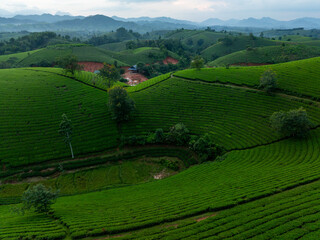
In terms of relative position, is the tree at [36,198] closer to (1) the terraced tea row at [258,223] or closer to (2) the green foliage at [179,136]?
(1) the terraced tea row at [258,223]

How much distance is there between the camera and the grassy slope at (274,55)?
12811cm

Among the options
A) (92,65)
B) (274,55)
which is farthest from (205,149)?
(274,55)

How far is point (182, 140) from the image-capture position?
43.3 metres

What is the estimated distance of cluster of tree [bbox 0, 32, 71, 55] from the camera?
15175cm

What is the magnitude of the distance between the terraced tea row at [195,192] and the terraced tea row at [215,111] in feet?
19.5

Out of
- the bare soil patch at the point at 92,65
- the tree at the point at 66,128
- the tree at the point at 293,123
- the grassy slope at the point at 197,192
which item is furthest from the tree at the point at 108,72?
the bare soil patch at the point at 92,65

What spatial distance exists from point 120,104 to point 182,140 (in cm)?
1883

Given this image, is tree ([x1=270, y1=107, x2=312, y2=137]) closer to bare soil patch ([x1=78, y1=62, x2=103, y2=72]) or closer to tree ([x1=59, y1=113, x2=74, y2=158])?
tree ([x1=59, y1=113, x2=74, y2=158])

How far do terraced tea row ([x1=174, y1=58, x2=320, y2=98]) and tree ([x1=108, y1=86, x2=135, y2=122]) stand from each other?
103 ft

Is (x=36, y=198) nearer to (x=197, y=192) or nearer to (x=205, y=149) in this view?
(x=197, y=192)

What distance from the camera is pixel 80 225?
20250 mm

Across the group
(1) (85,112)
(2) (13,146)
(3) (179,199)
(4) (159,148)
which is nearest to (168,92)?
(4) (159,148)

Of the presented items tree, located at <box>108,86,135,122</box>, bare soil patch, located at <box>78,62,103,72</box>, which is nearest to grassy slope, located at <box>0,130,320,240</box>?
tree, located at <box>108,86,135,122</box>

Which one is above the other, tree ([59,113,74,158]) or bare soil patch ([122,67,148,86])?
bare soil patch ([122,67,148,86])
